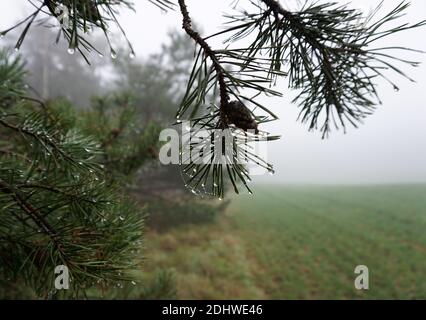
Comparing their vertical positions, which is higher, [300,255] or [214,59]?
[214,59]

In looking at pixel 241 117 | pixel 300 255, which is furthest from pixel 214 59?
pixel 300 255

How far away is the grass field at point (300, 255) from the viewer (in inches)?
222

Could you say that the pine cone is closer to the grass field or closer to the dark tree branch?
the dark tree branch

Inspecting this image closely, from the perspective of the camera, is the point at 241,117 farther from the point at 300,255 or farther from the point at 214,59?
the point at 300,255

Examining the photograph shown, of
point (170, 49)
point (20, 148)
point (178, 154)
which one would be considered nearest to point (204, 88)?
point (178, 154)

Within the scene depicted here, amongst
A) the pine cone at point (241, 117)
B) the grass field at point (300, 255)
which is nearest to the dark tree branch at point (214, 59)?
the pine cone at point (241, 117)

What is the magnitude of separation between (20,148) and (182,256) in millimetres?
5999

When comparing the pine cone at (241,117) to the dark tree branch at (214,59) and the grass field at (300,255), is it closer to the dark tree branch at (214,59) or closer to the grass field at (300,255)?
the dark tree branch at (214,59)

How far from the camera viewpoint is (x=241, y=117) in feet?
1.63

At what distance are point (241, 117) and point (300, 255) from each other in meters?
7.65

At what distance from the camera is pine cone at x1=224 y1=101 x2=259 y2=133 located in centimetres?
49

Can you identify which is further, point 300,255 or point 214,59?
point 300,255

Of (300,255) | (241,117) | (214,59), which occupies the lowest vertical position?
(300,255)
